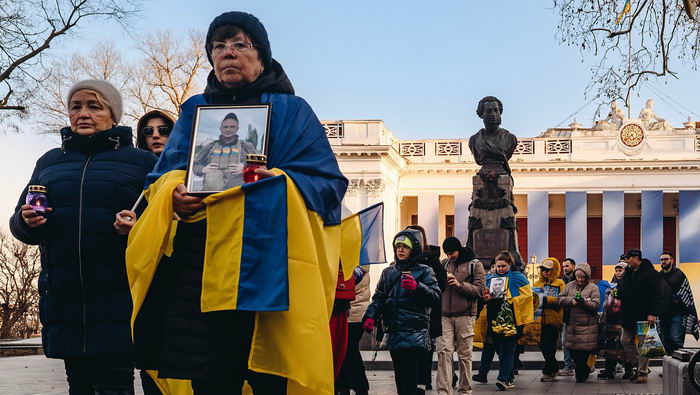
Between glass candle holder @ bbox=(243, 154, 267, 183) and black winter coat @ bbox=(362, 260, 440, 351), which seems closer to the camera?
glass candle holder @ bbox=(243, 154, 267, 183)

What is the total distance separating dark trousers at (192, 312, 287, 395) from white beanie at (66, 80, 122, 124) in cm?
181

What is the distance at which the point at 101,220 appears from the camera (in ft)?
16.1

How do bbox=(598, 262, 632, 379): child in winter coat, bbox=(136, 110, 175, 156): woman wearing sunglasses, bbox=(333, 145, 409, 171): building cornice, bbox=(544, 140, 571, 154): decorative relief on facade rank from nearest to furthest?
bbox=(136, 110, 175, 156): woman wearing sunglasses → bbox=(598, 262, 632, 379): child in winter coat → bbox=(333, 145, 409, 171): building cornice → bbox=(544, 140, 571, 154): decorative relief on facade

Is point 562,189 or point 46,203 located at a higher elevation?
point 562,189

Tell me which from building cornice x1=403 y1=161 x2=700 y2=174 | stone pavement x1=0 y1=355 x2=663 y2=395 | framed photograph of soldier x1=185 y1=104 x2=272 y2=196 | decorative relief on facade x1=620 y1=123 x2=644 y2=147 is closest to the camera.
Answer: framed photograph of soldier x1=185 y1=104 x2=272 y2=196

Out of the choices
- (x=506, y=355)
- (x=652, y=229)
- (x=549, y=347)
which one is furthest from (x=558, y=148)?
(x=506, y=355)

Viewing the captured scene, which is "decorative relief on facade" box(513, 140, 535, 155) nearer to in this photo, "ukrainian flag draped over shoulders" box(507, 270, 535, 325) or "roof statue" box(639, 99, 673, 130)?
"roof statue" box(639, 99, 673, 130)

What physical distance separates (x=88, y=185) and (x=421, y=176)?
61.0 metres

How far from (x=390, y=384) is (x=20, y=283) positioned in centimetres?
3759

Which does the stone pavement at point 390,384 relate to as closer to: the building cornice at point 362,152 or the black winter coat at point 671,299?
the black winter coat at point 671,299

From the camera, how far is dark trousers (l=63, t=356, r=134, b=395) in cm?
482

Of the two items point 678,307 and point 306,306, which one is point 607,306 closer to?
point 678,307

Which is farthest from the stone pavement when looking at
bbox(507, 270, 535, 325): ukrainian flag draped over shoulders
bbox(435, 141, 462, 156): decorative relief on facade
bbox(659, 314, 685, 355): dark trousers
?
bbox(435, 141, 462, 156): decorative relief on facade

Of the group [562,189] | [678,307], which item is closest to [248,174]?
[678,307]
